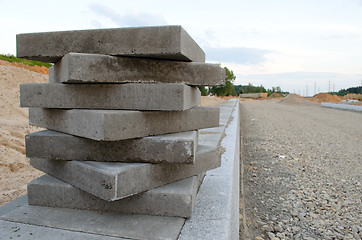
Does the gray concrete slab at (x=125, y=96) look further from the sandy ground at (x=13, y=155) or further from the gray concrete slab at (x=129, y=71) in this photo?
Answer: the sandy ground at (x=13, y=155)

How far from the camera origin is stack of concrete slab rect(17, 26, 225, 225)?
2.22m

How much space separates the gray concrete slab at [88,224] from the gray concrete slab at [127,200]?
0.16 ft

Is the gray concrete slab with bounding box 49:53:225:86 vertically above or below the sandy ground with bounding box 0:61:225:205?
above

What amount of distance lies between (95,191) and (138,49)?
1.20 meters

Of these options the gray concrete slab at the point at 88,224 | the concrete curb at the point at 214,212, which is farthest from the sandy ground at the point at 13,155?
the concrete curb at the point at 214,212

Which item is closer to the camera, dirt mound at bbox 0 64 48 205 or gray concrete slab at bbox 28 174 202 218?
gray concrete slab at bbox 28 174 202 218

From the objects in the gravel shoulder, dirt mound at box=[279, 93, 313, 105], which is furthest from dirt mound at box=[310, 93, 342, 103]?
the gravel shoulder

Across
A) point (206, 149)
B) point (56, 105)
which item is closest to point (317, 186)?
point (206, 149)

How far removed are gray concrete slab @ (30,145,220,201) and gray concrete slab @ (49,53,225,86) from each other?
0.72 meters

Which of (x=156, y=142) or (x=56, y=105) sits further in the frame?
(x=56, y=105)

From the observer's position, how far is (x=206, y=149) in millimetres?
2980

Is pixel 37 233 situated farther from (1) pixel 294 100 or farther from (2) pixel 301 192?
(1) pixel 294 100

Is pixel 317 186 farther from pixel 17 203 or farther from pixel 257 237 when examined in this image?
pixel 17 203

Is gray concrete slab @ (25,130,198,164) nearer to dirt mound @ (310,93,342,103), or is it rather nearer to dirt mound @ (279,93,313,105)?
dirt mound @ (279,93,313,105)
